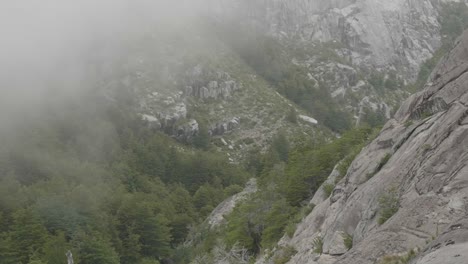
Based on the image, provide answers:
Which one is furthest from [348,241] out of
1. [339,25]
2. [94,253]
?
[339,25]

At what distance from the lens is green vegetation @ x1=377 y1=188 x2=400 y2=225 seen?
1789 cm

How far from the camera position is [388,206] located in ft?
59.5

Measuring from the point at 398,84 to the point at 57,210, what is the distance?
148 meters

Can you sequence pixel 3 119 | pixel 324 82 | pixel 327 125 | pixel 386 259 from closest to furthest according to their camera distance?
pixel 386 259, pixel 3 119, pixel 327 125, pixel 324 82

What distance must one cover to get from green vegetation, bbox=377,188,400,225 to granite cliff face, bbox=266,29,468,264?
0.04 m

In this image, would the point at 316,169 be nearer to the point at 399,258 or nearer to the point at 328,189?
the point at 328,189

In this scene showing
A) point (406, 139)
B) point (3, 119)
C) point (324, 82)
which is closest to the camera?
point (406, 139)

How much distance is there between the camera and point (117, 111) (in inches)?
5512

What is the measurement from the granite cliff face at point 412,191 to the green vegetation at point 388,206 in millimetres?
37

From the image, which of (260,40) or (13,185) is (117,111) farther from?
(260,40)

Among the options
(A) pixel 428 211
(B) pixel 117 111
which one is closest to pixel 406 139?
(A) pixel 428 211

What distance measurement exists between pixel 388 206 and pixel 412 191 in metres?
1.06

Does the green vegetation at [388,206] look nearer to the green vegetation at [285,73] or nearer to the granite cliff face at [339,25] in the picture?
the green vegetation at [285,73]

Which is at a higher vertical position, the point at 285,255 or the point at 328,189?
the point at 328,189
